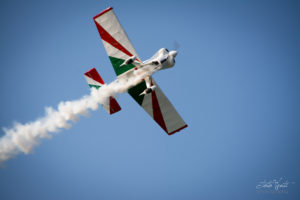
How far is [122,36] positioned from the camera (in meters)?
17.2

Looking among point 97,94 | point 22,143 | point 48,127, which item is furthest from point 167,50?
point 22,143

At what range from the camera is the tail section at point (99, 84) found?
18469 mm

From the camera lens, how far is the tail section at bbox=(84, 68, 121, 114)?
60.6 feet

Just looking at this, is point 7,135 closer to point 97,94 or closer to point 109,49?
point 97,94

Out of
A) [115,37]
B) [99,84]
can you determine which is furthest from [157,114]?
[115,37]

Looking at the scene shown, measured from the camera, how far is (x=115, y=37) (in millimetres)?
17266

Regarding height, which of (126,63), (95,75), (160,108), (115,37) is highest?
(115,37)

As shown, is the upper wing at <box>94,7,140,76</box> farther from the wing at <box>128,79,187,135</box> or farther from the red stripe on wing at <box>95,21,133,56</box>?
the wing at <box>128,79,187,135</box>

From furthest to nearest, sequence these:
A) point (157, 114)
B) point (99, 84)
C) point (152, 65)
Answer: point (157, 114)
point (99, 84)
point (152, 65)

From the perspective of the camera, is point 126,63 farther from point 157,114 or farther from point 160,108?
point 157,114

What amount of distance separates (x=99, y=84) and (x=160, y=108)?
171 inches

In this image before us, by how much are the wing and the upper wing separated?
1861 mm

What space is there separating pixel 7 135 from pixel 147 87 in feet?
33.1

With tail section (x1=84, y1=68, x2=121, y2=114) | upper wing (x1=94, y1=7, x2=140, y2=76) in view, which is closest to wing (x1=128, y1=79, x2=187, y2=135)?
tail section (x1=84, y1=68, x2=121, y2=114)
